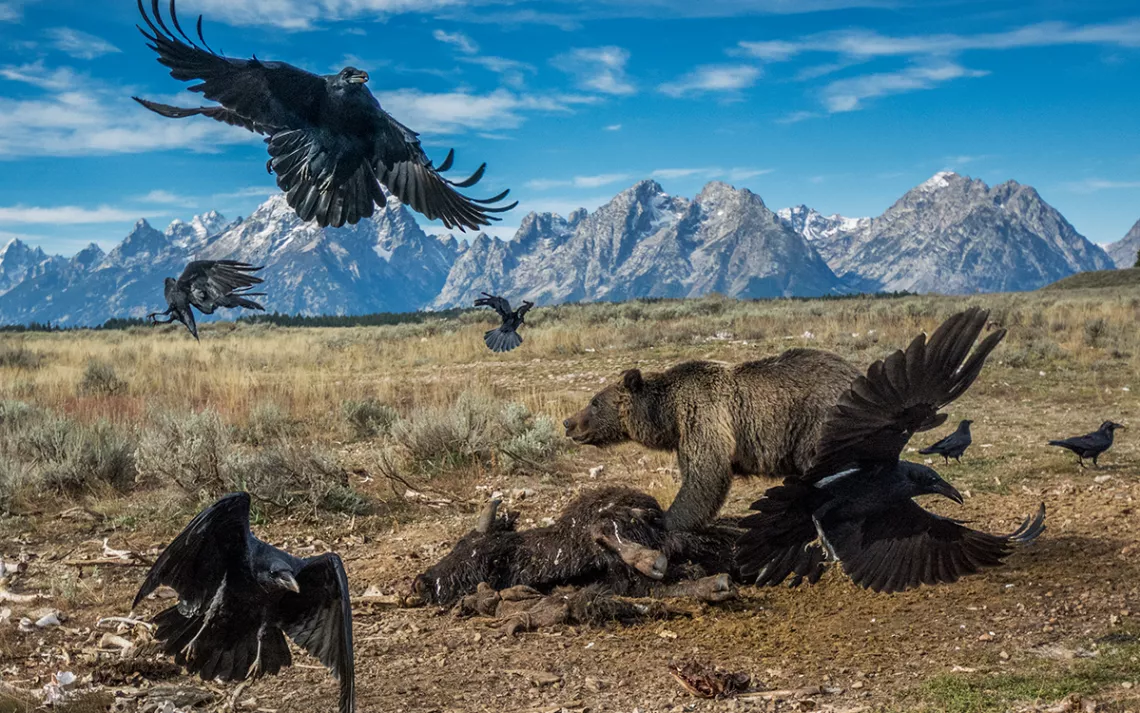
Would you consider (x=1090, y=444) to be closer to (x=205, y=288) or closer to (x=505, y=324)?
(x=505, y=324)

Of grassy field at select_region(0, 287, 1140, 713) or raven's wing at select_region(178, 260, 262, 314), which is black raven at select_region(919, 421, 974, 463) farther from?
raven's wing at select_region(178, 260, 262, 314)

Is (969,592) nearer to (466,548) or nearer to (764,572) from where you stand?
(764,572)

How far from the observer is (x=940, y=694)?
3633 millimetres

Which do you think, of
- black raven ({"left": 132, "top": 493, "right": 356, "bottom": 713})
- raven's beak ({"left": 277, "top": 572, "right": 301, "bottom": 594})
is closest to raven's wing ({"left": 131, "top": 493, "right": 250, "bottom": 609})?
black raven ({"left": 132, "top": 493, "right": 356, "bottom": 713})

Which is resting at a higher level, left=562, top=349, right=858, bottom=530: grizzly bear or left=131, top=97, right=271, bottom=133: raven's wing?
left=131, top=97, right=271, bottom=133: raven's wing

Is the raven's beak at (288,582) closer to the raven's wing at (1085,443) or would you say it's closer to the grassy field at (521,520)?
the grassy field at (521,520)

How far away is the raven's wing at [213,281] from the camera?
3.87 metres

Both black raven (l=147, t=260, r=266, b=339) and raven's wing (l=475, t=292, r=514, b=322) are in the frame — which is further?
raven's wing (l=475, t=292, r=514, b=322)

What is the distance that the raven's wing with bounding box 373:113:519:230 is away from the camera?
388 cm

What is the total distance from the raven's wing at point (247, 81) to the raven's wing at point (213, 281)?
0.66 meters

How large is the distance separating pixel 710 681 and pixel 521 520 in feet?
11.6

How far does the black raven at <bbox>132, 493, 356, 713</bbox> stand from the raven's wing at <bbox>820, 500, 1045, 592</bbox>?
238 cm

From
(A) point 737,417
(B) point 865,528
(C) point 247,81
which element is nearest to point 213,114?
(C) point 247,81

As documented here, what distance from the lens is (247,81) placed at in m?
3.69
